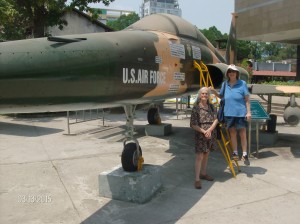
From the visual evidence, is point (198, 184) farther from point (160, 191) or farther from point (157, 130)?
point (157, 130)

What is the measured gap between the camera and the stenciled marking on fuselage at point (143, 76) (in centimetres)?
436

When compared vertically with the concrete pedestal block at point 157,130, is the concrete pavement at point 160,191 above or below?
below

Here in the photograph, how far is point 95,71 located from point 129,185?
2237 mm

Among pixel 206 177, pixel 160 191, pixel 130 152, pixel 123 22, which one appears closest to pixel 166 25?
pixel 130 152

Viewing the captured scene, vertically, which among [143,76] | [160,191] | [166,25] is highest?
[166,25]

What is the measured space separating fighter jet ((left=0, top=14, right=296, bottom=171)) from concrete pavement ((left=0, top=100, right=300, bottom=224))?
951 mm

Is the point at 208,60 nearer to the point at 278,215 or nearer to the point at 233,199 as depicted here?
the point at 233,199

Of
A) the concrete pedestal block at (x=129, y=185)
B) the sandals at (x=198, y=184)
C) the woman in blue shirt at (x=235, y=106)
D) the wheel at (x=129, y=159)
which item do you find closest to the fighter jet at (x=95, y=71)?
the wheel at (x=129, y=159)

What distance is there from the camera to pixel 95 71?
3.69 meters

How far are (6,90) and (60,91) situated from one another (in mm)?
526

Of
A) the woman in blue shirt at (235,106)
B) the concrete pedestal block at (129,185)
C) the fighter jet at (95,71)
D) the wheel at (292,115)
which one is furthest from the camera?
the wheel at (292,115)

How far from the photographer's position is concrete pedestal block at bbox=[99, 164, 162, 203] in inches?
205

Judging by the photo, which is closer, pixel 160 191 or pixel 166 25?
pixel 160 191

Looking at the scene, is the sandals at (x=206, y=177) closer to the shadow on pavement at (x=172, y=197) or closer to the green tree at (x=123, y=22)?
the shadow on pavement at (x=172, y=197)
